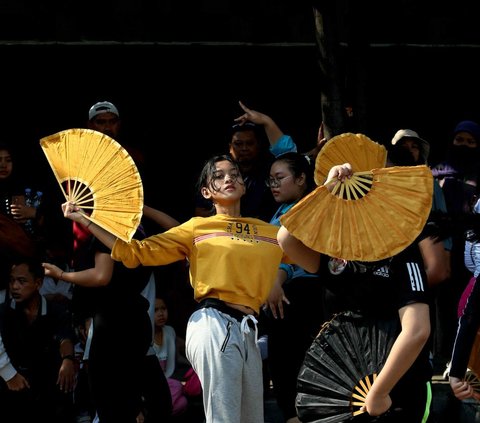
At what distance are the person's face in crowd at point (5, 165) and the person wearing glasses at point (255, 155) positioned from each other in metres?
1.19

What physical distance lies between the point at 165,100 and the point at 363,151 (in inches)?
166

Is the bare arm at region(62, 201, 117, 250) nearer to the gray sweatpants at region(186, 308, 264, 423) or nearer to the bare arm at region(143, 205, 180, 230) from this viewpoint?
the gray sweatpants at region(186, 308, 264, 423)

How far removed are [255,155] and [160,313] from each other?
1225 mm

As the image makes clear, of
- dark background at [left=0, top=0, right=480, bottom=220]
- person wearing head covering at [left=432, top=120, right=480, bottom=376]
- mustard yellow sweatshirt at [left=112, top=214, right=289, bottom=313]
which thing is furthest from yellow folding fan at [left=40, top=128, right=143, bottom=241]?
dark background at [left=0, top=0, right=480, bottom=220]

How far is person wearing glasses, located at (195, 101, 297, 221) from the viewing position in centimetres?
719

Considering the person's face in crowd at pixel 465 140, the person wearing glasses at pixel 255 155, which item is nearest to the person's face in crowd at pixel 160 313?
the person wearing glasses at pixel 255 155

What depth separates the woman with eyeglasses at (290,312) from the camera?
658 cm

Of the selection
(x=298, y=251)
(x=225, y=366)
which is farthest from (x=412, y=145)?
(x=298, y=251)

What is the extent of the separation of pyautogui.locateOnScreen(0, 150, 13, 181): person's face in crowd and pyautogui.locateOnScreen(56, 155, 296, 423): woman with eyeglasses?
164 centimetres

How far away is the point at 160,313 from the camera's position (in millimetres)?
7680

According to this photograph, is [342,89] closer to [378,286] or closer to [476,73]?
[476,73]

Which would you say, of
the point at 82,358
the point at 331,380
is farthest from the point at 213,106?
the point at 331,380

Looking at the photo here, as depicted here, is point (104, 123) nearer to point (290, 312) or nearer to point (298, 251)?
point (290, 312)

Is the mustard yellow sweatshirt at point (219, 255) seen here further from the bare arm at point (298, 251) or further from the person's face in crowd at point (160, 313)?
the person's face in crowd at point (160, 313)
